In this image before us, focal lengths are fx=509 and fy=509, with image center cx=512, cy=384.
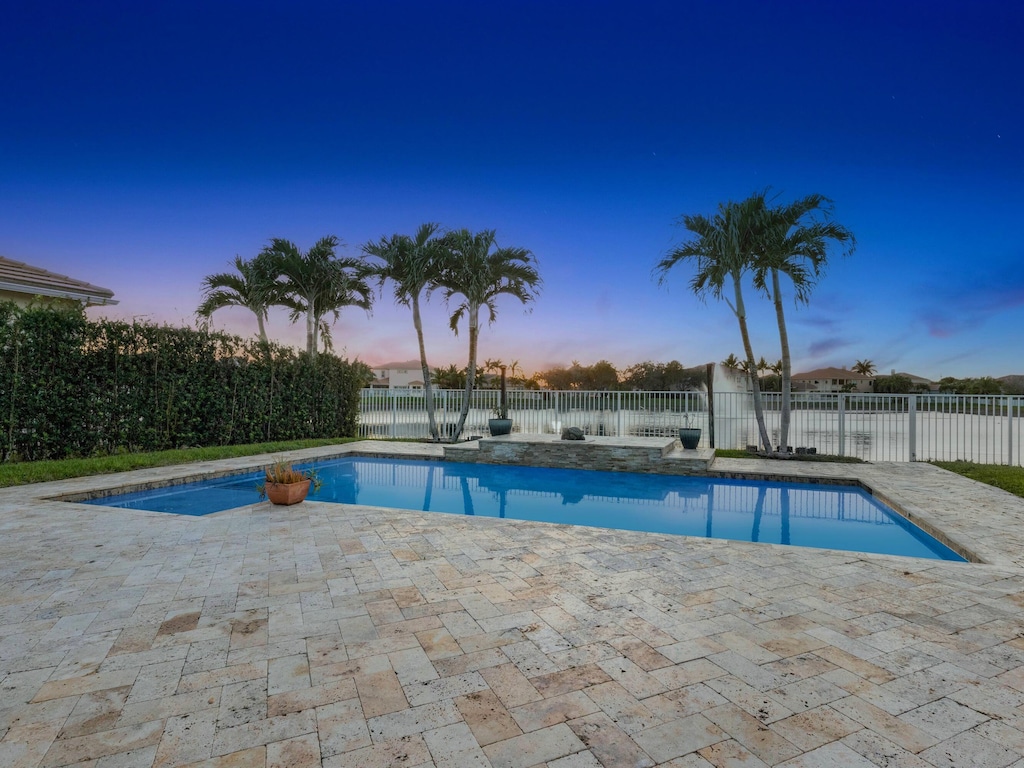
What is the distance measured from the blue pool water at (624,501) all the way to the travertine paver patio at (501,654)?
1.40 metres

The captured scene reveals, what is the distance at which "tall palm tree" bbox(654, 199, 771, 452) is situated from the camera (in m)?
9.77

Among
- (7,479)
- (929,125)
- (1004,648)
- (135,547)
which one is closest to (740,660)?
(1004,648)

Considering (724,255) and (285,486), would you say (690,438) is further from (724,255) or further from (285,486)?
(285,486)

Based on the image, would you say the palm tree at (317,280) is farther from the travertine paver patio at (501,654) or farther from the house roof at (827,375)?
the house roof at (827,375)

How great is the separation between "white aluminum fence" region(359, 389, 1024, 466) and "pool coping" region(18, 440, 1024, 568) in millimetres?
1249

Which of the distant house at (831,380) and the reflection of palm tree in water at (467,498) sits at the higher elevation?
the distant house at (831,380)

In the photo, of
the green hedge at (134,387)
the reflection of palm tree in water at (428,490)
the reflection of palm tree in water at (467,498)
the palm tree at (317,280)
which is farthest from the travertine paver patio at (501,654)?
the palm tree at (317,280)

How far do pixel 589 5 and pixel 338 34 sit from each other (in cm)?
423

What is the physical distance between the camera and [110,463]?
315 inches

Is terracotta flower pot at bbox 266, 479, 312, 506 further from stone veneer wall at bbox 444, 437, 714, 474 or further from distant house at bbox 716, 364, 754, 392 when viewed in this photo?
distant house at bbox 716, 364, 754, 392

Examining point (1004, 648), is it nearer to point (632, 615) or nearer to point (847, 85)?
point (632, 615)

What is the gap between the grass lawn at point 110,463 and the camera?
700 centimetres

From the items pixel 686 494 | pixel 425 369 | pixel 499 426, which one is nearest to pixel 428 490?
pixel 499 426

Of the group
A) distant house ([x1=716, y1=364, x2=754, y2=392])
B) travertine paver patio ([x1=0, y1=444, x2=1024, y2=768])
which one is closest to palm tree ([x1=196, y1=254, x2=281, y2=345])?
Answer: travertine paver patio ([x1=0, y1=444, x2=1024, y2=768])
